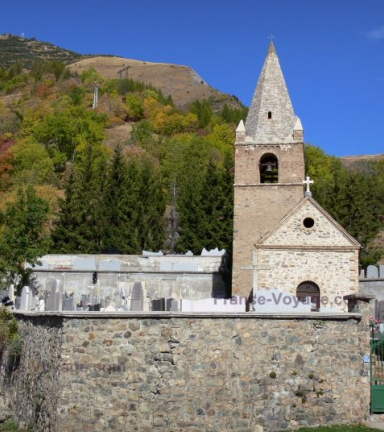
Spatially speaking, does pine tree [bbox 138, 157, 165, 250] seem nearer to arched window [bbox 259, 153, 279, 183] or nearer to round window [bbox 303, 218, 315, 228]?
arched window [bbox 259, 153, 279, 183]

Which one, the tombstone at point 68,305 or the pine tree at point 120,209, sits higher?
the pine tree at point 120,209

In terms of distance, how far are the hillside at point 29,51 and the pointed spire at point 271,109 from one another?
144 metres

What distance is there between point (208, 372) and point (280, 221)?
11.3 metres

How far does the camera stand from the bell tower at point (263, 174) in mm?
28422

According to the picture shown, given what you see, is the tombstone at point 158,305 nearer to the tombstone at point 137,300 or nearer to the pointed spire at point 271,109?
the tombstone at point 137,300

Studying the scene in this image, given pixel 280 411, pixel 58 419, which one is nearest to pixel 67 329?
pixel 58 419

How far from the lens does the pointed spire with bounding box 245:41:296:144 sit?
2977 cm

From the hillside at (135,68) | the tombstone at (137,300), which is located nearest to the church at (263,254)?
the tombstone at (137,300)

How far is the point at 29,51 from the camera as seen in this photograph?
181875 millimetres

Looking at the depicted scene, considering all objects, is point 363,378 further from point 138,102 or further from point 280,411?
point 138,102

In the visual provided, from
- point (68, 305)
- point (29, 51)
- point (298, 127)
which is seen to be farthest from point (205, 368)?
point (29, 51)

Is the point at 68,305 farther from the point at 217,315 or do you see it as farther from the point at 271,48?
the point at 271,48

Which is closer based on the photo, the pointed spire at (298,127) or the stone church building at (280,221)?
the stone church building at (280,221)

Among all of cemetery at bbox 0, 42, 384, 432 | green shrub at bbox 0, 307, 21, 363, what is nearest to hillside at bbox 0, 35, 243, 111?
green shrub at bbox 0, 307, 21, 363
